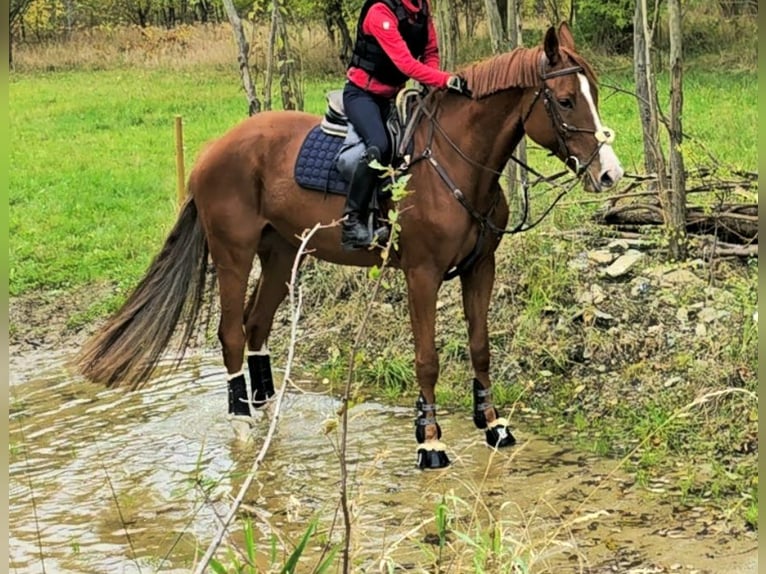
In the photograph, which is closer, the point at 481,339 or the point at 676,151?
the point at 481,339

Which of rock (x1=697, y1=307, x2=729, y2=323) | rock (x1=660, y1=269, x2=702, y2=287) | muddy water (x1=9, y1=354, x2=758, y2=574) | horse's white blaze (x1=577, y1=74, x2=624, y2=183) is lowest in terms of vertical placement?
muddy water (x1=9, y1=354, x2=758, y2=574)

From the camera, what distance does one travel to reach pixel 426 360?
598cm

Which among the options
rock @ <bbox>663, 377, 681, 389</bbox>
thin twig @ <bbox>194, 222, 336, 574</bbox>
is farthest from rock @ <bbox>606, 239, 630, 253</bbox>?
thin twig @ <bbox>194, 222, 336, 574</bbox>

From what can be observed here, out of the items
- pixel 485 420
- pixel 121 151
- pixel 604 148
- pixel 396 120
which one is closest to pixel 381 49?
pixel 396 120

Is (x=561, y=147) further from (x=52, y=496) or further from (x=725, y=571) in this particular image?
(x=52, y=496)

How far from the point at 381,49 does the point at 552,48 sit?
3.26 ft

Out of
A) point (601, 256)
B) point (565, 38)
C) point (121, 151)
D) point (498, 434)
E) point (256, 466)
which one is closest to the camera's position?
point (256, 466)

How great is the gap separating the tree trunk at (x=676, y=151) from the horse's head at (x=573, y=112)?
66.1 inches

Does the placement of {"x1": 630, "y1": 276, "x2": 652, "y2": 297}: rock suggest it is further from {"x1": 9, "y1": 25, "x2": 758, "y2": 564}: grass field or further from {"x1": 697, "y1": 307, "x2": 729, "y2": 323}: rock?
{"x1": 697, "y1": 307, "x2": 729, "y2": 323}: rock

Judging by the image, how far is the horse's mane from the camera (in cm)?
546

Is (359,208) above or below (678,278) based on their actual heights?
above

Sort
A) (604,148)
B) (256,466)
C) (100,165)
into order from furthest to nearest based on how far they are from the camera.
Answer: (100,165), (604,148), (256,466)

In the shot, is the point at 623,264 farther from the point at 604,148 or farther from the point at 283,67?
the point at 283,67

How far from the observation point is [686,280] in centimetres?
714
